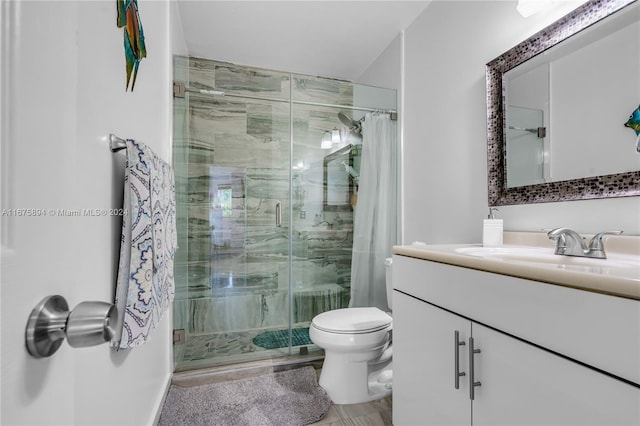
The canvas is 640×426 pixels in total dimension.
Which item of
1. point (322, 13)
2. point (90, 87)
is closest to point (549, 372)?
point (90, 87)

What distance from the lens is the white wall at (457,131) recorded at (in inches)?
50.2

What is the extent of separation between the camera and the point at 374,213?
2.43 metres

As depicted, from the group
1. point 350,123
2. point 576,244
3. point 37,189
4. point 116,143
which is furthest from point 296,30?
point 37,189

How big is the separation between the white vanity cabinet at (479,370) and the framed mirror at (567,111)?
2.06ft

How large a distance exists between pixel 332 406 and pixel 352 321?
438mm

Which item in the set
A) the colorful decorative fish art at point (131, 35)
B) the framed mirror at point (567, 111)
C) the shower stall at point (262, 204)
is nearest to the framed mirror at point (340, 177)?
the shower stall at point (262, 204)

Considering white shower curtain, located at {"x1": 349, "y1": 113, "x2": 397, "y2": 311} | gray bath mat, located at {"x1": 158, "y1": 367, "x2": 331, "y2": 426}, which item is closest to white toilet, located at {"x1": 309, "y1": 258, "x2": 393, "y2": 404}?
gray bath mat, located at {"x1": 158, "y1": 367, "x2": 331, "y2": 426}

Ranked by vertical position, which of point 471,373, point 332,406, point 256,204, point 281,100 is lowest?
point 332,406

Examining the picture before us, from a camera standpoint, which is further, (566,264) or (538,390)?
(566,264)

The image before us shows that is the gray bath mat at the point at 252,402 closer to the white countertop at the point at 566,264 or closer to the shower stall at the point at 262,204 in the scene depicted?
the shower stall at the point at 262,204

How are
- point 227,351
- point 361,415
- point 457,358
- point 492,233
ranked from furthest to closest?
point 227,351, point 361,415, point 492,233, point 457,358

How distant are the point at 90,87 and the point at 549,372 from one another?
51.7 inches

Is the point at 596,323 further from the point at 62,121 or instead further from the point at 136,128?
the point at 136,128

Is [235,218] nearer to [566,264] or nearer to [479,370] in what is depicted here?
[479,370]
